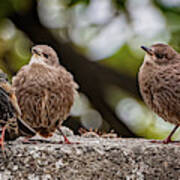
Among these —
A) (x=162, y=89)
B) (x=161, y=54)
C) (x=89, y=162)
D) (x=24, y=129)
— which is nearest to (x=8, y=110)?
(x=24, y=129)

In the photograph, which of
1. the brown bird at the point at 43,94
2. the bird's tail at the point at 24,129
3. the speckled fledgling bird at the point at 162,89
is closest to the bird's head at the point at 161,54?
the speckled fledgling bird at the point at 162,89

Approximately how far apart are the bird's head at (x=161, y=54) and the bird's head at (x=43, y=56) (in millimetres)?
626

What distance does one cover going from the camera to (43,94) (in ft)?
11.4

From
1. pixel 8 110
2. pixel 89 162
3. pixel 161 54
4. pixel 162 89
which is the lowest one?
pixel 89 162

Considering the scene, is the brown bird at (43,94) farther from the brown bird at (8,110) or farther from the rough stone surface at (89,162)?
the rough stone surface at (89,162)

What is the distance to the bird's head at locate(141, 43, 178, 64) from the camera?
12.1ft

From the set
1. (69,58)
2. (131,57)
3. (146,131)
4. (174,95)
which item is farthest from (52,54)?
(146,131)

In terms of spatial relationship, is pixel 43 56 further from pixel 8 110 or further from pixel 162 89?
pixel 162 89

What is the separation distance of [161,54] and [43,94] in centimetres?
87

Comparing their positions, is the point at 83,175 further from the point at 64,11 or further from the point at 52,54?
the point at 64,11

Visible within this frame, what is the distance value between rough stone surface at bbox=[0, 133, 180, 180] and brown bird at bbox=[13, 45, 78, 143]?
16.6 inches

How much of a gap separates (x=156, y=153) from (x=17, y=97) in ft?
3.21

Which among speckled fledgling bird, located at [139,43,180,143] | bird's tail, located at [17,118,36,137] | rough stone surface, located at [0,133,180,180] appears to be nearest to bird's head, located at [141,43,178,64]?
speckled fledgling bird, located at [139,43,180,143]

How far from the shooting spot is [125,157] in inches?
120
